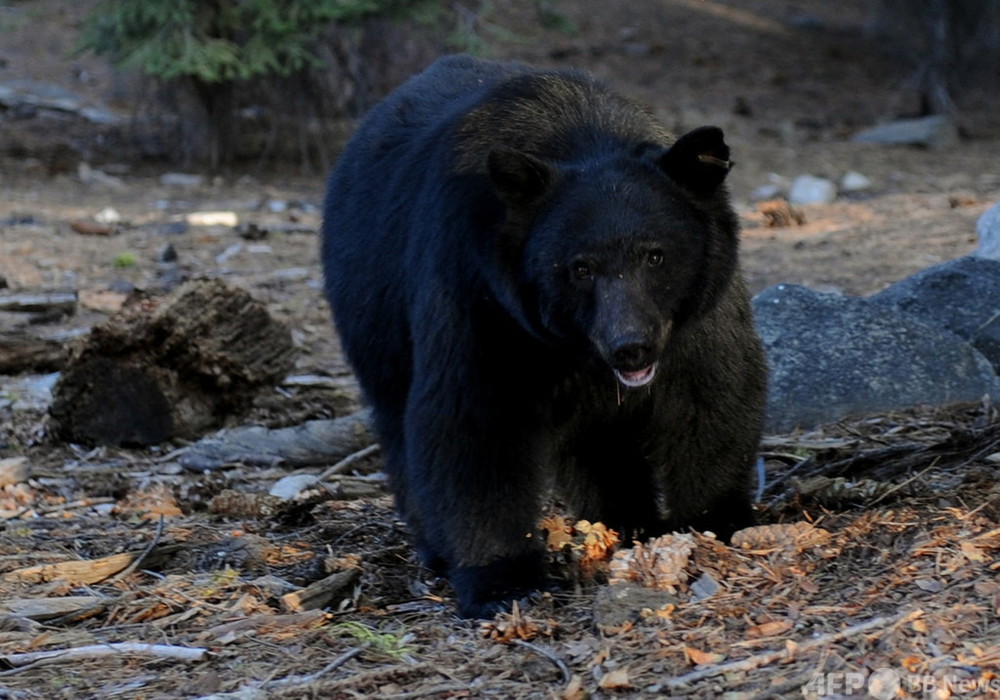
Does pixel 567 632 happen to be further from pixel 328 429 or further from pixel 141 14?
pixel 141 14

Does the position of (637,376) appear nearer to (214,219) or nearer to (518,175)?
(518,175)

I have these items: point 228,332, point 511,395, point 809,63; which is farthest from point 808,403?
point 809,63

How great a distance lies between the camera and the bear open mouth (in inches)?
162

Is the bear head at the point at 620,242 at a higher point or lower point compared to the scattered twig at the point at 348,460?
A: higher

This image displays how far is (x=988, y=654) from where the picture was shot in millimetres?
3260

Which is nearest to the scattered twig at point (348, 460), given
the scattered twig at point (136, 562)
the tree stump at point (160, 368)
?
the tree stump at point (160, 368)

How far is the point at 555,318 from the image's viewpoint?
13.8ft

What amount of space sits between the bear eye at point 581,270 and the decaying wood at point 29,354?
4606 millimetres

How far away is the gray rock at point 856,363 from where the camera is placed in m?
6.30

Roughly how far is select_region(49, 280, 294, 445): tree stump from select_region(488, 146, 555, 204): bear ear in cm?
296

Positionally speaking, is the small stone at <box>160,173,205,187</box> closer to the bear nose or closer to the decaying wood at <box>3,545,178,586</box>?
the decaying wood at <box>3,545,178,586</box>

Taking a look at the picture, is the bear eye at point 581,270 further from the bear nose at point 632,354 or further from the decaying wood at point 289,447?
the decaying wood at point 289,447

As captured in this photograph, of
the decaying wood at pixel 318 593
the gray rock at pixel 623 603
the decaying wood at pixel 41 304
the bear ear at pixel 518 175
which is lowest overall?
the decaying wood at pixel 41 304

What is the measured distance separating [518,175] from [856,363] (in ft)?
9.42
